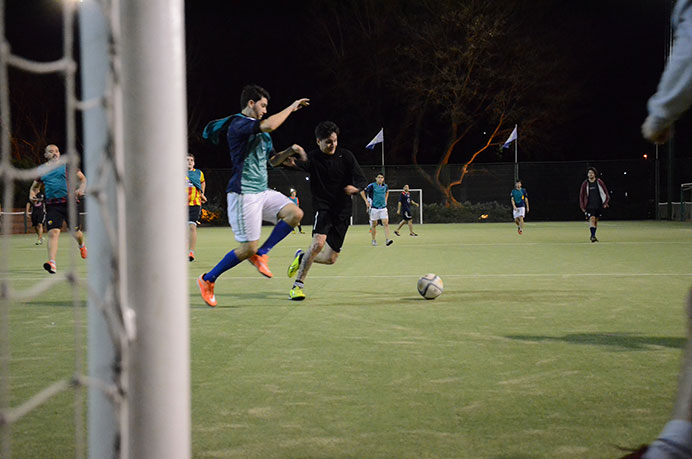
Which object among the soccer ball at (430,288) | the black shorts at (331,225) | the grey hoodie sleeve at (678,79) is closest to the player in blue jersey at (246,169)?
the black shorts at (331,225)

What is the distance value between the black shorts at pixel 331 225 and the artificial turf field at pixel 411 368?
706 mm

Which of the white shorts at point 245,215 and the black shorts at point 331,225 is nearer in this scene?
the white shorts at point 245,215

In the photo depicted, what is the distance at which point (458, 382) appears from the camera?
14.6ft

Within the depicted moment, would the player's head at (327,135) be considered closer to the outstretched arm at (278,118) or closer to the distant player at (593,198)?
the outstretched arm at (278,118)

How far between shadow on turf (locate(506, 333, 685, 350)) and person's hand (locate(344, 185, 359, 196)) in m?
2.79

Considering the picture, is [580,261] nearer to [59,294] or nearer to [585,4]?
[59,294]

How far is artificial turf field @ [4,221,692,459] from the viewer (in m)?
3.38

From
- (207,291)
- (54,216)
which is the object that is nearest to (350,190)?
(207,291)

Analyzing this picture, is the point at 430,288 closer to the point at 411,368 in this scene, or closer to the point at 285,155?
the point at 285,155

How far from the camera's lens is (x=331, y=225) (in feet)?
28.0

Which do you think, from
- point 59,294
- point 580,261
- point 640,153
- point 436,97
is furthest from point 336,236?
point 640,153

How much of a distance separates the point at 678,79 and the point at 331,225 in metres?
6.15

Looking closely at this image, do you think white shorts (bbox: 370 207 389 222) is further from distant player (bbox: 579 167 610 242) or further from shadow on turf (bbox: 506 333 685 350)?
shadow on turf (bbox: 506 333 685 350)

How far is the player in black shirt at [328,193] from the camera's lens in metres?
8.48
